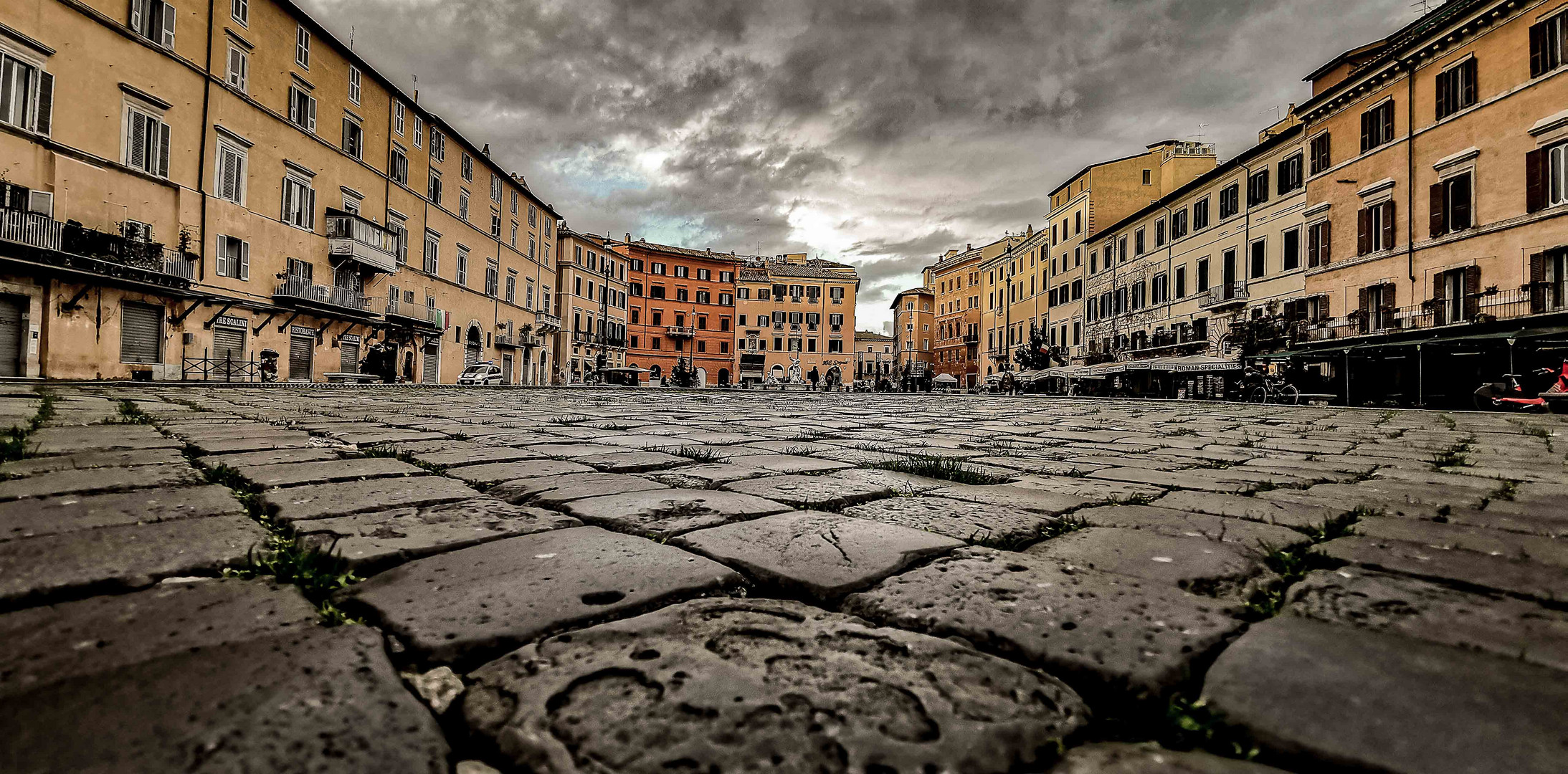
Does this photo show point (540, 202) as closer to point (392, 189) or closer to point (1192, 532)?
point (392, 189)

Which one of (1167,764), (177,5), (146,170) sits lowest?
(1167,764)

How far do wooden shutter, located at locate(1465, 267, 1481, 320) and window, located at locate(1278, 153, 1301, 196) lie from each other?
6.75 meters

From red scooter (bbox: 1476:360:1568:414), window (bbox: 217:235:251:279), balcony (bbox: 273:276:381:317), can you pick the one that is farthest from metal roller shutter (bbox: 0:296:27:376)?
red scooter (bbox: 1476:360:1568:414)

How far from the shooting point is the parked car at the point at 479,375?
2819 centimetres

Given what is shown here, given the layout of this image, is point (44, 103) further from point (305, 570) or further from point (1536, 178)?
point (1536, 178)

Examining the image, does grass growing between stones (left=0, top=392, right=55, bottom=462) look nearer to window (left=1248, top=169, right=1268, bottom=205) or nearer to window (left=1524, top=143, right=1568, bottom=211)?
Result: window (left=1524, top=143, right=1568, bottom=211)

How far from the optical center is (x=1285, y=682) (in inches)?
37.2

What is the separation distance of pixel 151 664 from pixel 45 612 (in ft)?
1.28

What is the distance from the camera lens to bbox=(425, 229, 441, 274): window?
2852cm

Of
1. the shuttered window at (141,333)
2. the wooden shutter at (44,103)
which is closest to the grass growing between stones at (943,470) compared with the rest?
the wooden shutter at (44,103)

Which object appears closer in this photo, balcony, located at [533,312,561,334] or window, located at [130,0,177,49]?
window, located at [130,0,177,49]

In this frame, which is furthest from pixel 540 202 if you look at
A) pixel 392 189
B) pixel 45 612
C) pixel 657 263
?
pixel 45 612

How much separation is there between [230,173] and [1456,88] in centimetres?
3257

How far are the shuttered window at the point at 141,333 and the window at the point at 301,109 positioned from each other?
7682 millimetres
